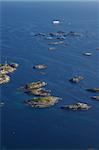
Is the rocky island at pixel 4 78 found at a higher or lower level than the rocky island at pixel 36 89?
higher

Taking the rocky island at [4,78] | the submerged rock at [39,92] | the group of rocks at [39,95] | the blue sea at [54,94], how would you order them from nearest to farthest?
the blue sea at [54,94] → the group of rocks at [39,95] → the submerged rock at [39,92] → the rocky island at [4,78]

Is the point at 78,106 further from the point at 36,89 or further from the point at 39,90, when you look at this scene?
the point at 36,89

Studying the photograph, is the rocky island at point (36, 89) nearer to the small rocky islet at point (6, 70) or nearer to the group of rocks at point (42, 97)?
the group of rocks at point (42, 97)

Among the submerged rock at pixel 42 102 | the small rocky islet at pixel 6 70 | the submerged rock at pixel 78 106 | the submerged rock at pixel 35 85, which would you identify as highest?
the small rocky islet at pixel 6 70

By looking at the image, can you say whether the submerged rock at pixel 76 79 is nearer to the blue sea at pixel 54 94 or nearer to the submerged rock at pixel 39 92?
the blue sea at pixel 54 94

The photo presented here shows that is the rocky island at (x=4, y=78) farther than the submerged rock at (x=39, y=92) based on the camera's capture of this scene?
Yes

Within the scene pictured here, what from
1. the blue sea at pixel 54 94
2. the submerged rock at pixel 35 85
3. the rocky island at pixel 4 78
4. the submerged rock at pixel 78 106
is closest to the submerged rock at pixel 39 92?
the submerged rock at pixel 35 85

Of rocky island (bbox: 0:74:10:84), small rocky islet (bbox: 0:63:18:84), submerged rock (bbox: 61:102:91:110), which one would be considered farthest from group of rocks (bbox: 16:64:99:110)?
small rocky islet (bbox: 0:63:18:84)

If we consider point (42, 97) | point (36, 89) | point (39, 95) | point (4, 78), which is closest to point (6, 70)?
point (4, 78)

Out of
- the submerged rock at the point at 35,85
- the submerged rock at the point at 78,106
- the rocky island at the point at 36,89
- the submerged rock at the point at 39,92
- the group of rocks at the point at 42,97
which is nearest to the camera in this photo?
the submerged rock at the point at 78,106
